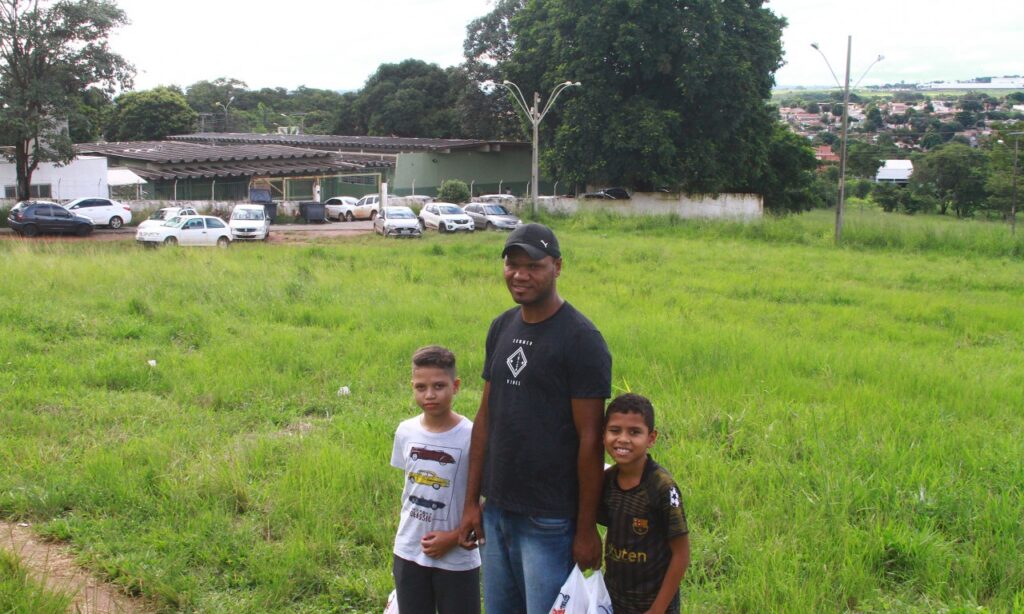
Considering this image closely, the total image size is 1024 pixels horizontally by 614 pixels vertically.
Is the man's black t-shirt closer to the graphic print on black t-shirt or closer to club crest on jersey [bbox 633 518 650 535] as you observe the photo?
club crest on jersey [bbox 633 518 650 535]

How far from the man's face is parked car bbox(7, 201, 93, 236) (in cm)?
3173

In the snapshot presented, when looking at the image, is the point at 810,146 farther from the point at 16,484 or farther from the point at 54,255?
the point at 16,484

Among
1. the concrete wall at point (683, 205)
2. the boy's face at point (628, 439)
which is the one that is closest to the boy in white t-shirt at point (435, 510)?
the boy's face at point (628, 439)

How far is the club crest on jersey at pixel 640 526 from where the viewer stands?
10.7 ft

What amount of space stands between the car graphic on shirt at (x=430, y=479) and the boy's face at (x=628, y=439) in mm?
793

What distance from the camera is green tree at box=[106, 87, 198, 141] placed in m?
68.6

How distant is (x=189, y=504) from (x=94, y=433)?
1962 millimetres

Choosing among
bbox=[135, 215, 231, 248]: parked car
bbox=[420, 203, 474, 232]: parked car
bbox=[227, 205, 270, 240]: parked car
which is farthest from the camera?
bbox=[420, 203, 474, 232]: parked car

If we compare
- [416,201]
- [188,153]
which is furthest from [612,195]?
[188,153]

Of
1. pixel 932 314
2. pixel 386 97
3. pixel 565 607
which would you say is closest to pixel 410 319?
pixel 932 314

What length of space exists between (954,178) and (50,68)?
5157cm

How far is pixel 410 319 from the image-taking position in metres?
12.4

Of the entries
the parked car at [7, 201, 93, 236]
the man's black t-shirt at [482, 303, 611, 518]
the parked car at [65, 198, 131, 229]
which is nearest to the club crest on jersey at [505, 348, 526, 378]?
the man's black t-shirt at [482, 303, 611, 518]

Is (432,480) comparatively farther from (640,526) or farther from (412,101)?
(412,101)
